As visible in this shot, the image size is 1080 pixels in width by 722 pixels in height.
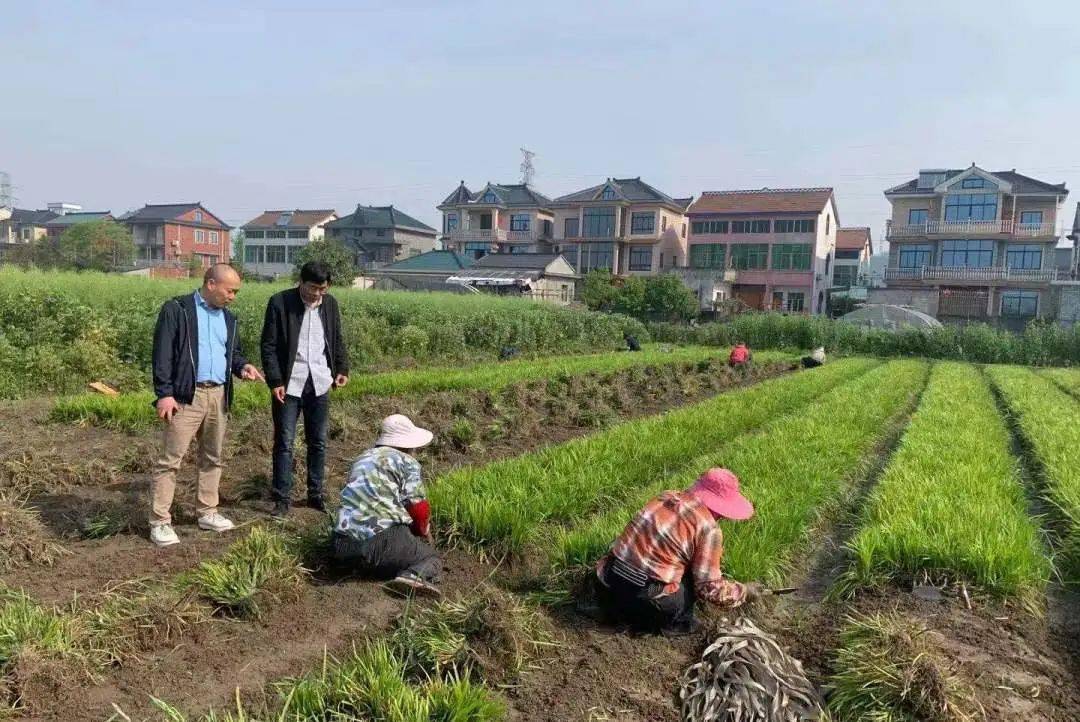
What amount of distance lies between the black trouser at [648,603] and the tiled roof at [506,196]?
145 feet

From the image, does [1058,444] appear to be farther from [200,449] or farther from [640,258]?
[640,258]

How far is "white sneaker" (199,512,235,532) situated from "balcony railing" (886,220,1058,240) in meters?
37.7

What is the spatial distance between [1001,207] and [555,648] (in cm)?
3887

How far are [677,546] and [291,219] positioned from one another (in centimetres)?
6362

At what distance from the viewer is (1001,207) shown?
34.3 m

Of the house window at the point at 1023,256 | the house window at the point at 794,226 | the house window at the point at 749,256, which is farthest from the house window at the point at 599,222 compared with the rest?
the house window at the point at 1023,256

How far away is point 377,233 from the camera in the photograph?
54.7m

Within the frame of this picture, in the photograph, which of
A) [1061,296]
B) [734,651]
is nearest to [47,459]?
[734,651]

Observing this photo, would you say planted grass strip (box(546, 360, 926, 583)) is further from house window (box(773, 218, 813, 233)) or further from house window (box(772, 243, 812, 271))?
house window (box(773, 218, 813, 233))

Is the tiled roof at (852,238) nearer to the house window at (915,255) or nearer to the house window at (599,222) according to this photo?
the house window at (915,255)

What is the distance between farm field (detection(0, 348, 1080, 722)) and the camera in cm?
270

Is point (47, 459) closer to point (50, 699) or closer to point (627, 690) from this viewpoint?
point (50, 699)

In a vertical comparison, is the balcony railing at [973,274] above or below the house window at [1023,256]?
below

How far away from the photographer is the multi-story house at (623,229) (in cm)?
4281
